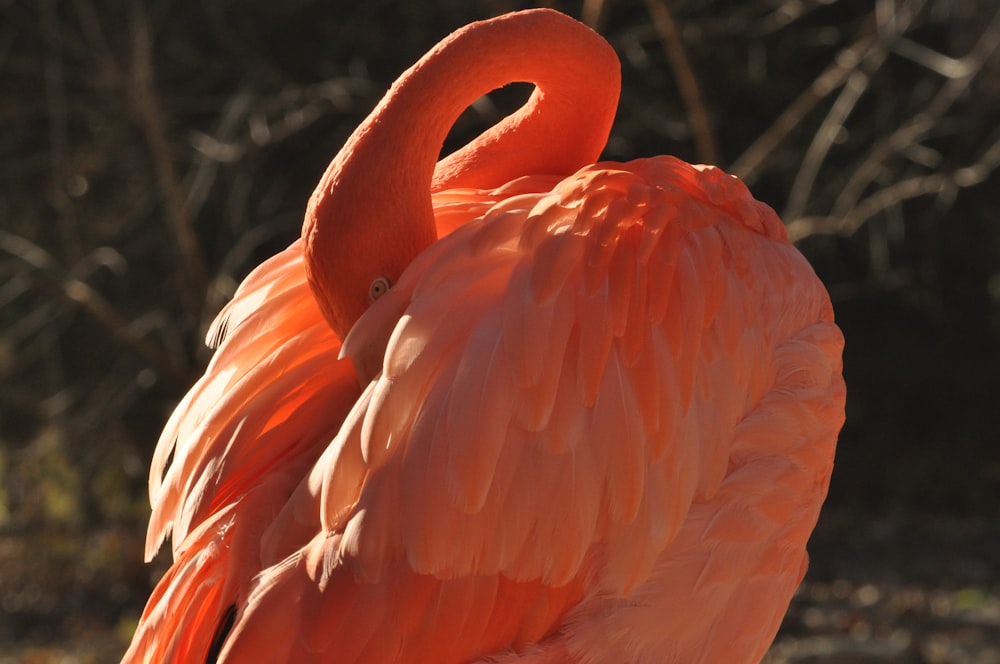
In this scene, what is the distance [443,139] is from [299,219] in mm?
3395

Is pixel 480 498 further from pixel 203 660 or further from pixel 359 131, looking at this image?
pixel 359 131

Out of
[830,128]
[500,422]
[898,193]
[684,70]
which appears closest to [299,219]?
[684,70]

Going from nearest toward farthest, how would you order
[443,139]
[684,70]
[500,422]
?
[500,422] → [443,139] → [684,70]

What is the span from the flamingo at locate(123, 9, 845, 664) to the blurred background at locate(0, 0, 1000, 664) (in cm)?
274

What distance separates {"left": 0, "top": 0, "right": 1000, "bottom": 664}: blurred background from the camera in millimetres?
5172

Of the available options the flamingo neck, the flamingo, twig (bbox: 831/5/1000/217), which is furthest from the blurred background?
the flamingo

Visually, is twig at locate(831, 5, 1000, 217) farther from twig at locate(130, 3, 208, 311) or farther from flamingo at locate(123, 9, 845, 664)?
twig at locate(130, 3, 208, 311)

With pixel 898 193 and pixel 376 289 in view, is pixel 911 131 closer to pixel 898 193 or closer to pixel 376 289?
pixel 898 193

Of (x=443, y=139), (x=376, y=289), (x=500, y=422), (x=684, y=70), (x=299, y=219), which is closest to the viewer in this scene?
(x=500, y=422)

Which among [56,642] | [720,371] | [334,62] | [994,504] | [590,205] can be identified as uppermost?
[590,205]

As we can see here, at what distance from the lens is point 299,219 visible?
537 centimetres

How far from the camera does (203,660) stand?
5.96 feet

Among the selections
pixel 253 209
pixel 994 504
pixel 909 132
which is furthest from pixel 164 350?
pixel 994 504

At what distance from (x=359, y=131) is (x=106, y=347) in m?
4.40
